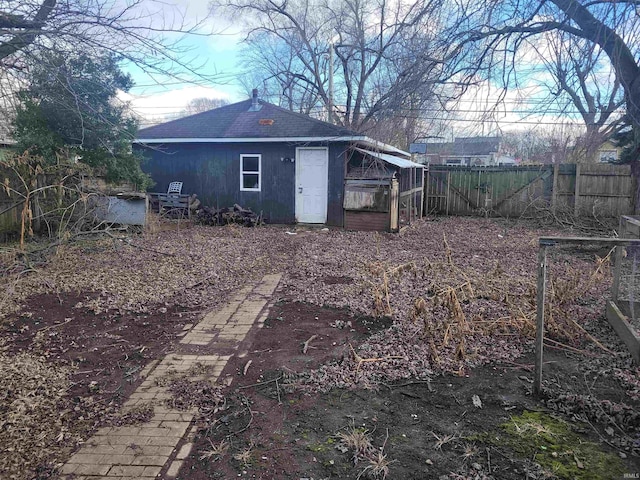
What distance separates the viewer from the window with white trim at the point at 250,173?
13.6 m

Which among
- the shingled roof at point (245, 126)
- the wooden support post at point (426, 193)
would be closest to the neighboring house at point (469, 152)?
the wooden support post at point (426, 193)

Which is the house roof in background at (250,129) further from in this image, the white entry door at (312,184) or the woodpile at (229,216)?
the woodpile at (229,216)

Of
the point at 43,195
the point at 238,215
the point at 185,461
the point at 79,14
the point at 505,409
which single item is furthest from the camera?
the point at 238,215

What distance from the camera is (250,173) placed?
13664 millimetres

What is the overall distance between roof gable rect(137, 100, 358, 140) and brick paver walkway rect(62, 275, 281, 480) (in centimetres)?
936

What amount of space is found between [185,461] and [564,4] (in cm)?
750

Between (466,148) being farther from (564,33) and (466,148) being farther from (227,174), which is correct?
(564,33)

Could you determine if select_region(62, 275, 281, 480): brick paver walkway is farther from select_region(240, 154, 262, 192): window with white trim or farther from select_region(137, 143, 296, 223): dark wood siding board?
select_region(240, 154, 262, 192): window with white trim

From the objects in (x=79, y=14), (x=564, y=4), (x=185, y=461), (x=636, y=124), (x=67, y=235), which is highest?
(x=564, y=4)

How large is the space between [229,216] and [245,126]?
292 centimetres

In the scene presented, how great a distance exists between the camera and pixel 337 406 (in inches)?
124

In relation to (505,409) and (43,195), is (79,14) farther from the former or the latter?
(505,409)

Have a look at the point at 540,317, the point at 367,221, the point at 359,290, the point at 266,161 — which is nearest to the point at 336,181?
the point at 367,221

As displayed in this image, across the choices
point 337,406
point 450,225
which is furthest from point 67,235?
point 450,225
